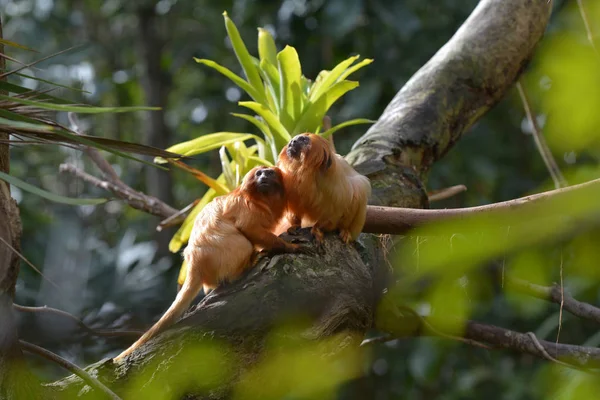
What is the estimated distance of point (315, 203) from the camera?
2.21m

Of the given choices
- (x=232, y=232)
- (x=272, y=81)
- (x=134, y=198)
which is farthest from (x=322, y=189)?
(x=134, y=198)

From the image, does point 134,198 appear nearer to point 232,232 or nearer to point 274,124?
point 274,124

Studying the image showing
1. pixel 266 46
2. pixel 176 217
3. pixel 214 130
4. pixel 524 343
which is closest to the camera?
pixel 524 343

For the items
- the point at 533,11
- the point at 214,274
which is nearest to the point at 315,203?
the point at 214,274

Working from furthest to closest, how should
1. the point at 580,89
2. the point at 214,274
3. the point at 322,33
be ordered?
1. the point at 322,33
2. the point at 214,274
3. the point at 580,89

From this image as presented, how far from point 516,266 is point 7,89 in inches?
45.1

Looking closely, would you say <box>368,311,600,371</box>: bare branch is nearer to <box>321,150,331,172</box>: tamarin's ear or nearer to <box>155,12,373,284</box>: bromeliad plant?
<box>321,150,331,172</box>: tamarin's ear

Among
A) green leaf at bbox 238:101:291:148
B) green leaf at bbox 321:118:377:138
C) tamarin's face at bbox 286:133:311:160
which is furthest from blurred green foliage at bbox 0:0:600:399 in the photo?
green leaf at bbox 321:118:377:138

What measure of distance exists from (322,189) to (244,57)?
877mm

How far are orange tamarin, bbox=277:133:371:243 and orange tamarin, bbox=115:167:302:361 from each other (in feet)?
0.21

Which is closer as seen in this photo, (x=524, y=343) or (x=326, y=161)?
(x=326, y=161)

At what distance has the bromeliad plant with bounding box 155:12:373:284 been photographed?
2.72 m

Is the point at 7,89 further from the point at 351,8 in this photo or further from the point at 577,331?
the point at 577,331

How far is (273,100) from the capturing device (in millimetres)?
2844
